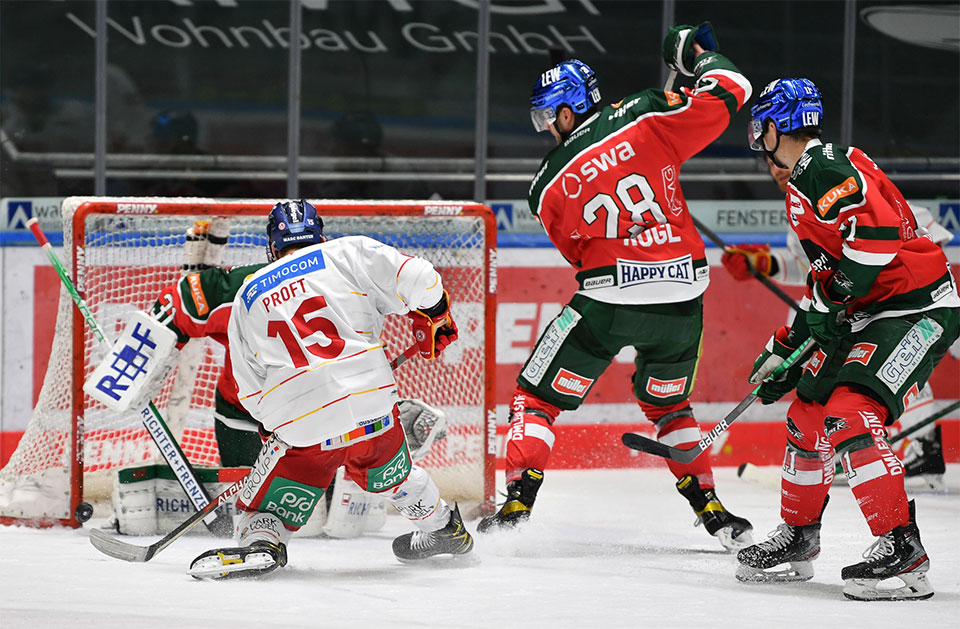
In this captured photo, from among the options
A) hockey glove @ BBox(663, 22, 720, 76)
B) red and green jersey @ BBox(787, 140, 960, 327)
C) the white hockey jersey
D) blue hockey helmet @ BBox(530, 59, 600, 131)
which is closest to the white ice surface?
the white hockey jersey

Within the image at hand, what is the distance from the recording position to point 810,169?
369 cm

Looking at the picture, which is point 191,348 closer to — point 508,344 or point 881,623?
point 508,344

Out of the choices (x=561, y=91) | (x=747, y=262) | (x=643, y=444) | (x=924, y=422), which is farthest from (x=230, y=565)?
(x=924, y=422)

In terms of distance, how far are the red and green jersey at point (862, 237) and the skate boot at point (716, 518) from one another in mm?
893

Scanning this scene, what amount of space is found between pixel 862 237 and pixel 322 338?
4.57 ft

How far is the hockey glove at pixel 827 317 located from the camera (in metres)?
→ 3.73

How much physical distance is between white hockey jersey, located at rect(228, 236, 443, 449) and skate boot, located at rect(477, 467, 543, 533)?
2.24ft

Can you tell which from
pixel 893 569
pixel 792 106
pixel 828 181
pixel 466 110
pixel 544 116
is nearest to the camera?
pixel 893 569

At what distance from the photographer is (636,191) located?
436 cm

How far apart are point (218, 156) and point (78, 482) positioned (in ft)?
7.63

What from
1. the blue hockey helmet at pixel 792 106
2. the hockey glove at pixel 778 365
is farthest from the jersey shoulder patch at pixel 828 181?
the hockey glove at pixel 778 365

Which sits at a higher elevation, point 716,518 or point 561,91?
point 561,91

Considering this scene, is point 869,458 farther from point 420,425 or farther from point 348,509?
A: point 348,509

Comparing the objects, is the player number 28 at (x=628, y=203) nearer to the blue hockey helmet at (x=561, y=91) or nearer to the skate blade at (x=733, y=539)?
the blue hockey helmet at (x=561, y=91)
